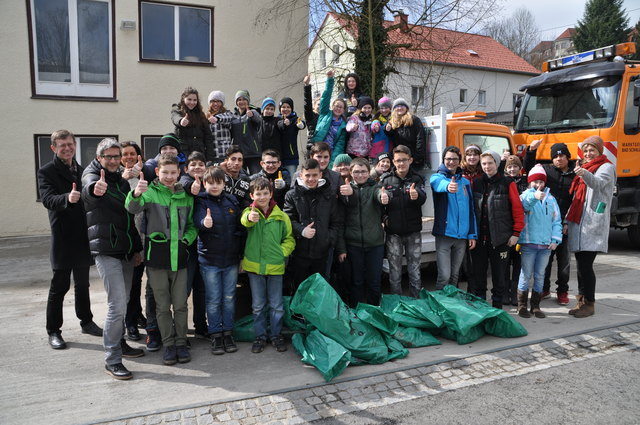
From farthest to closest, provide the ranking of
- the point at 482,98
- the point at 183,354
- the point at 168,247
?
the point at 482,98, the point at 183,354, the point at 168,247

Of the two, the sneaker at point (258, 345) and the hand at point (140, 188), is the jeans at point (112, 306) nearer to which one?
the hand at point (140, 188)

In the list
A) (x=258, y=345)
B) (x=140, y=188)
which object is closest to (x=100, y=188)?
(x=140, y=188)

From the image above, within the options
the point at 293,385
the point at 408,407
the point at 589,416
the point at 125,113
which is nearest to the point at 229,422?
the point at 293,385

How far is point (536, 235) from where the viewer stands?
5199mm

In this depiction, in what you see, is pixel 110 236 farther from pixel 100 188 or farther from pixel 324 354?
pixel 324 354

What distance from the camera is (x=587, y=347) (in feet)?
14.6

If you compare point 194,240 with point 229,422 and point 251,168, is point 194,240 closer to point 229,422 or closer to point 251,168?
point 229,422

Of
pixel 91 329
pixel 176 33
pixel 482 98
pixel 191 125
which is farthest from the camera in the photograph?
pixel 482 98

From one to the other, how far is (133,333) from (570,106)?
829 centimetres

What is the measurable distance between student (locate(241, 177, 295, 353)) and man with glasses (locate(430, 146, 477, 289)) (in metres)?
1.86

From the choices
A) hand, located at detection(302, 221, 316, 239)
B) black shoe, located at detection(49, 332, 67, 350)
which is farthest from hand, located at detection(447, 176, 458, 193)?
black shoe, located at detection(49, 332, 67, 350)

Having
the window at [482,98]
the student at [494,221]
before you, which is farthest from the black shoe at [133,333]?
the window at [482,98]

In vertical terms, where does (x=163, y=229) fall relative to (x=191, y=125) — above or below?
below

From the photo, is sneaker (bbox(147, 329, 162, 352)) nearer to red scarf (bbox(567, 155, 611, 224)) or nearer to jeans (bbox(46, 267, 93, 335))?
jeans (bbox(46, 267, 93, 335))
